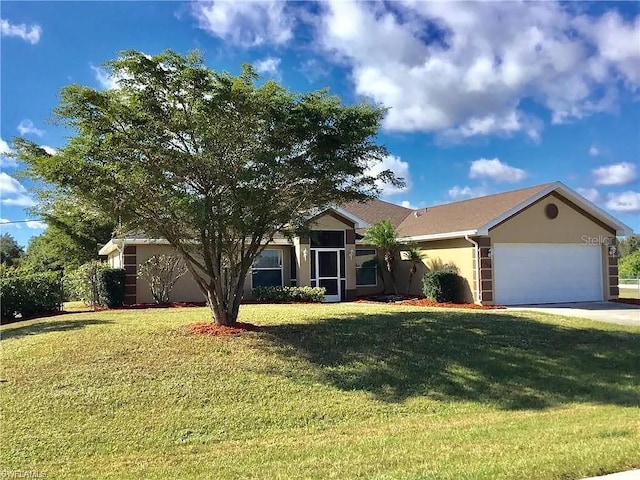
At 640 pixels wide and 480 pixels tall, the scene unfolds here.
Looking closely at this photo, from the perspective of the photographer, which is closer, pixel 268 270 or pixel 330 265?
pixel 268 270

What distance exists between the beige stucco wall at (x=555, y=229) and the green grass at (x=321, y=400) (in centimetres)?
786

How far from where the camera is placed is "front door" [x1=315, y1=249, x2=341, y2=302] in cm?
2308

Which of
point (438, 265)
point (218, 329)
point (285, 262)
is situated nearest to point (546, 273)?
point (438, 265)

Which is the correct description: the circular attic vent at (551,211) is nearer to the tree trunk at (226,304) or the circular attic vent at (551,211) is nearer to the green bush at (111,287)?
the tree trunk at (226,304)

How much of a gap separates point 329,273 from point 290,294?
2728 mm

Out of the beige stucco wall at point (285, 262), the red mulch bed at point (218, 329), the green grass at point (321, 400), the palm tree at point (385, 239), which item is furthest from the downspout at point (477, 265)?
the red mulch bed at point (218, 329)

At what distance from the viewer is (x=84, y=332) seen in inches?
471

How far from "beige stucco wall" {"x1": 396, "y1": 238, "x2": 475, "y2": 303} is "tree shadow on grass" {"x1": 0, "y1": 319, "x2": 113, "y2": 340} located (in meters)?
13.2

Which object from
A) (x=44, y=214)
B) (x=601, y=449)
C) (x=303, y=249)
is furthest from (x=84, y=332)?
(x=303, y=249)

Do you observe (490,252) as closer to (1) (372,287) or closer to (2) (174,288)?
(1) (372,287)

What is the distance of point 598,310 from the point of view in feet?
61.8

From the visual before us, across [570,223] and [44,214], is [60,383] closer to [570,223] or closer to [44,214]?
[44,214]

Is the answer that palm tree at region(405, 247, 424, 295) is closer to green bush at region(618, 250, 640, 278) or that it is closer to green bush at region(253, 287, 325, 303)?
green bush at region(253, 287, 325, 303)

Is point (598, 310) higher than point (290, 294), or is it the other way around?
point (290, 294)
